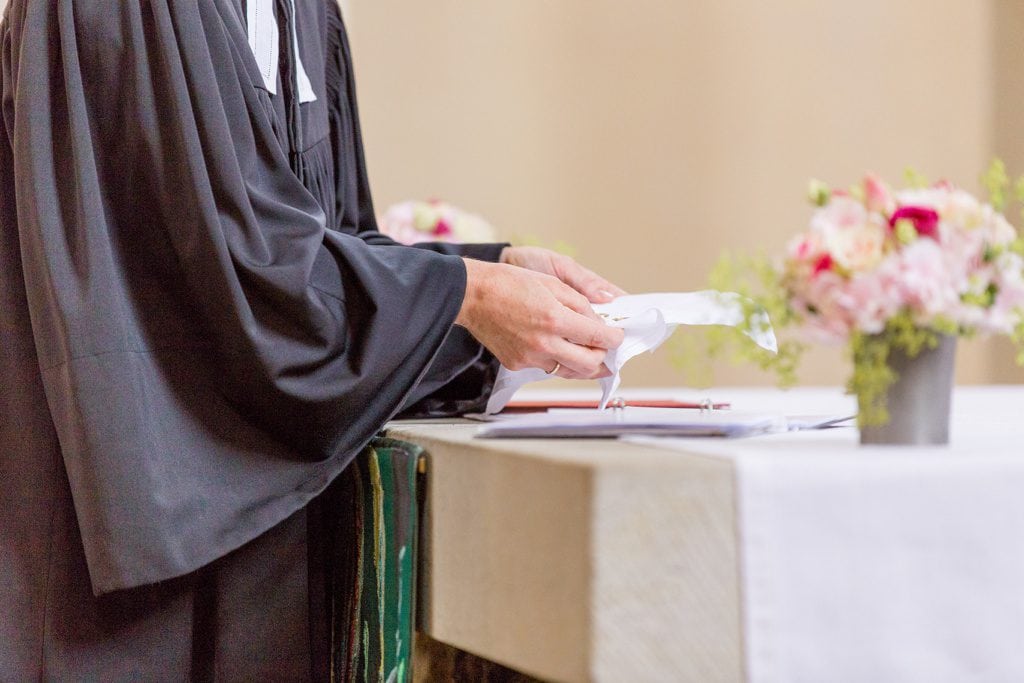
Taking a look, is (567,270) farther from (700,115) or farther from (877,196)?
(700,115)

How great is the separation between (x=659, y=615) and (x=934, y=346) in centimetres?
33

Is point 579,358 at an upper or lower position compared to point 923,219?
lower

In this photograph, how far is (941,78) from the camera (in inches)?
181

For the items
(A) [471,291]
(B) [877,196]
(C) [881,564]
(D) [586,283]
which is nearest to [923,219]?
(B) [877,196]

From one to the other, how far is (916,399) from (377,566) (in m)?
0.58

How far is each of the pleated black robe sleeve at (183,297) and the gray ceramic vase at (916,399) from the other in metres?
0.47

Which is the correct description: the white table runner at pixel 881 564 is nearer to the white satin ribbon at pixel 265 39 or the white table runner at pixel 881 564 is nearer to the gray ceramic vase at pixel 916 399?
the gray ceramic vase at pixel 916 399

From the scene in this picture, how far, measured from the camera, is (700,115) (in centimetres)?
458

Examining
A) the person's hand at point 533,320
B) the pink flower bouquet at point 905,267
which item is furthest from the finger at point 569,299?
the pink flower bouquet at point 905,267

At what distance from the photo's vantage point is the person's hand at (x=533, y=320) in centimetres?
123

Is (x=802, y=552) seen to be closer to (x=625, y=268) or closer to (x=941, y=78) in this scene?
(x=625, y=268)

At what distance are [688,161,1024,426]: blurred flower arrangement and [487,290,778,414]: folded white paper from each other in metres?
0.09

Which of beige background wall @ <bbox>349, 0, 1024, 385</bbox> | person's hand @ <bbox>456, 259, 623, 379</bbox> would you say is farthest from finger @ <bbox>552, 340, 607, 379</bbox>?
beige background wall @ <bbox>349, 0, 1024, 385</bbox>

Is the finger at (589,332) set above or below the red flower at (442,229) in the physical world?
below
